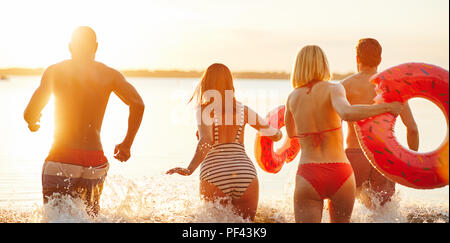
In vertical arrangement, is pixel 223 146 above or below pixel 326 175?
above

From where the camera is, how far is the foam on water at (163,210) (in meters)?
5.14

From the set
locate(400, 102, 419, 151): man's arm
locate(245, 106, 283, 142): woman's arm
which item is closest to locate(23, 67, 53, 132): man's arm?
locate(245, 106, 283, 142): woman's arm

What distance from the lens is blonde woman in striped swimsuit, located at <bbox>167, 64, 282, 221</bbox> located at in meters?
5.33

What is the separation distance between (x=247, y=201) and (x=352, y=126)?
1463mm

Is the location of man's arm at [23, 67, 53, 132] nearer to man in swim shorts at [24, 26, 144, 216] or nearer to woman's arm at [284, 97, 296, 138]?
man in swim shorts at [24, 26, 144, 216]

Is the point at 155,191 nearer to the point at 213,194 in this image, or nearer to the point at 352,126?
the point at 213,194

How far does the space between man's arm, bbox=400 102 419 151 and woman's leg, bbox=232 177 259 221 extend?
1556 mm

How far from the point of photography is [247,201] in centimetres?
541

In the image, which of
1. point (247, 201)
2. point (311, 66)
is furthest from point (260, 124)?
point (311, 66)

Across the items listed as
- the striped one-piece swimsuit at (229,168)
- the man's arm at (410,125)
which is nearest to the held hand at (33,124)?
the striped one-piece swimsuit at (229,168)

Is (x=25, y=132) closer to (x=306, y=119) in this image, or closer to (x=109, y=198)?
(x=109, y=198)

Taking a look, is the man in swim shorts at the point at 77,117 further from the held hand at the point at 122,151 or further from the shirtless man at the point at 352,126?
the shirtless man at the point at 352,126

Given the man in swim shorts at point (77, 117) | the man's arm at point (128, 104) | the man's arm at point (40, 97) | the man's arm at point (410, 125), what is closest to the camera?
the man in swim shorts at point (77, 117)

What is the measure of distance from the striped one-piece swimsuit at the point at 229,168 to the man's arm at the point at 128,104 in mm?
683
